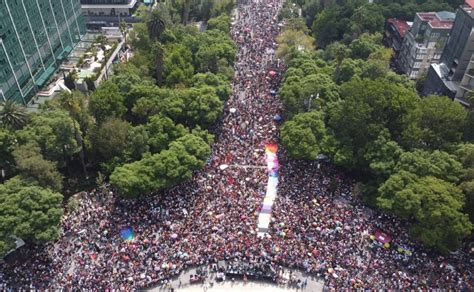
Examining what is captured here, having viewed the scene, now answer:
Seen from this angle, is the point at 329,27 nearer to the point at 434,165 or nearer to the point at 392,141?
the point at 392,141

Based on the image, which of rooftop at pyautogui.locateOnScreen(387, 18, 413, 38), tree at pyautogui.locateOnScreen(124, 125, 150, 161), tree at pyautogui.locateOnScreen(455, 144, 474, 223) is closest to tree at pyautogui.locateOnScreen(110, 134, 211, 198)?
tree at pyautogui.locateOnScreen(124, 125, 150, 161)

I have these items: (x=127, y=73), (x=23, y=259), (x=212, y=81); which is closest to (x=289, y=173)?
(x=212, y=81)

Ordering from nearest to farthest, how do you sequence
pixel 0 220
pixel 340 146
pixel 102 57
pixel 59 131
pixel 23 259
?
pixel 0 220
pixel 23 259
pixel 59 131
pixel 340 146
pixel 102 57

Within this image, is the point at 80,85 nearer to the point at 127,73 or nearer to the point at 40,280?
the point at 127,73

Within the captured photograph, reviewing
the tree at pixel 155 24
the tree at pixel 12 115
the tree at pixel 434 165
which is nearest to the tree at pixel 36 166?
the tree at pixel 12 115

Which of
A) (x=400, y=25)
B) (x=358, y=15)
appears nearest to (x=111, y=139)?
(x=358, y=15)

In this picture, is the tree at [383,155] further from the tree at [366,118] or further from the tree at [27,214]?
the tree at [27,214]
